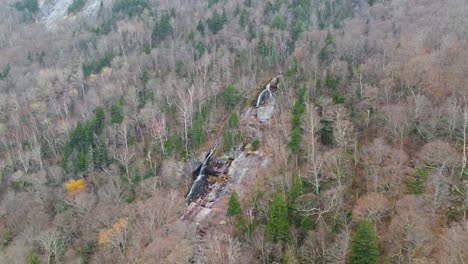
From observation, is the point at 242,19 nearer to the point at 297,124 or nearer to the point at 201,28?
the point at 201,28

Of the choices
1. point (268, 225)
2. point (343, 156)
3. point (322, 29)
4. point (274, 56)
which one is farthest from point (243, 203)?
point (322, 29)

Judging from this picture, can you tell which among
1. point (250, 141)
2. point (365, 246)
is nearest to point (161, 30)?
point (250, 141)

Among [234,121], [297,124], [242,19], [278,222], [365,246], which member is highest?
[242,19]

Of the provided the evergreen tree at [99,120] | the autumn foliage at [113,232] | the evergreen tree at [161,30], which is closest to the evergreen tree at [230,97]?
the evergreen tree at [99,120]

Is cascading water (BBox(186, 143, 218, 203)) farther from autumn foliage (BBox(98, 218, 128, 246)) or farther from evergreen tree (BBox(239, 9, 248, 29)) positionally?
evergreen tree (BBox(239, 9, 248, 29))

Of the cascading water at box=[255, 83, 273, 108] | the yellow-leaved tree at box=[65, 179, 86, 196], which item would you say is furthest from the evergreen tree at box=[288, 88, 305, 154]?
the yellow-leaved tree at box=[65, 179, 86, 196]
